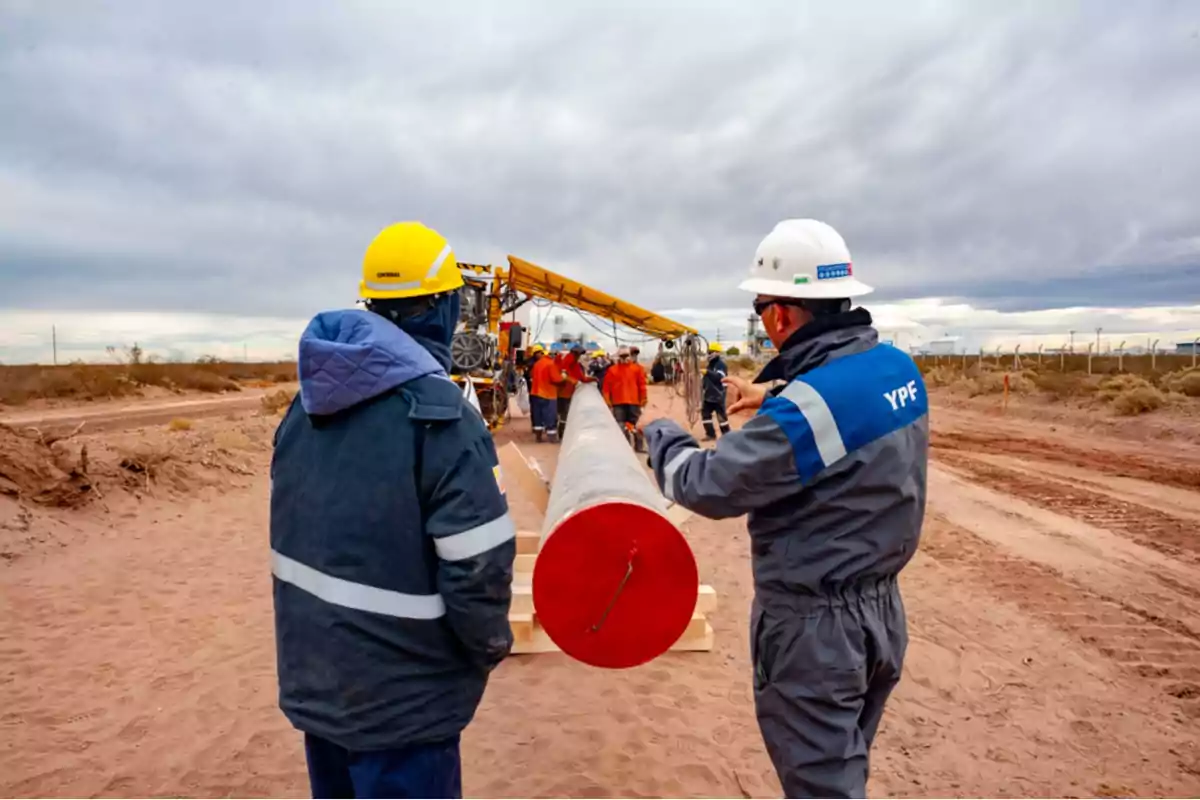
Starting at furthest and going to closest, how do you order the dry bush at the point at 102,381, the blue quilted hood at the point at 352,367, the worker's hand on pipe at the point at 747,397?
the dry bush at the point at 102,381 < the worker's hand on pipe at the point at 747,397 < the blue quilted hood at the point at 352,367

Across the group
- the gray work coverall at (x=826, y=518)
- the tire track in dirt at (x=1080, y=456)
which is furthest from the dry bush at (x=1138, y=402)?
the gray work coverall at (x=826, y=518)

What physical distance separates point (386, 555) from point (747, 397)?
4.40ft

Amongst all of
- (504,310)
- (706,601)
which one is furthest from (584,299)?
(706,601)

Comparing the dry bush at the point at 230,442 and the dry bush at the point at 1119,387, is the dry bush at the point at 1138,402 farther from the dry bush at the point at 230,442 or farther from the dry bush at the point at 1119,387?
the dry bush at the point at 230,442

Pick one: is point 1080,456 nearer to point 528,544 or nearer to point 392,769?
point 528,544

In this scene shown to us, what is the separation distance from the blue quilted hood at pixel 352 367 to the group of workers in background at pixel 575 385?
9696mm

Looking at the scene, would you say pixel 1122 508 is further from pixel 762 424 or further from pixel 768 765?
pixel 762 424

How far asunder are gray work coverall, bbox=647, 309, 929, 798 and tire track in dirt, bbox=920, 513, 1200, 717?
352cm

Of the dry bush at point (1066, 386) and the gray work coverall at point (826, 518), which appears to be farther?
the dry bush at point (1066, 386)

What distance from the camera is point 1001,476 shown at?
1196 centimetres

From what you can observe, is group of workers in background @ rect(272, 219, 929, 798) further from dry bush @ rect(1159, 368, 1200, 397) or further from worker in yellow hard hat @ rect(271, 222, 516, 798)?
dry bush @ rect(1159, 368, 1200, 397)

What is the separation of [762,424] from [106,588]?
21.0 feet

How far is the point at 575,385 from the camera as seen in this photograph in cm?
1469

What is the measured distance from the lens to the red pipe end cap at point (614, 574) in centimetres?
257
